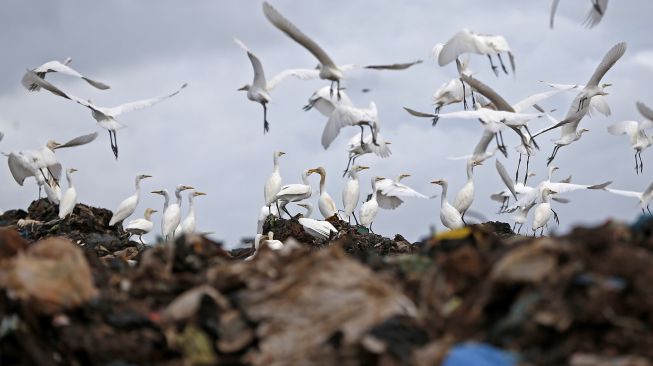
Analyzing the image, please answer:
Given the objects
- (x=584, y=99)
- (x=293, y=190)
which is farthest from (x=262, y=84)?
(x=584, y=99)

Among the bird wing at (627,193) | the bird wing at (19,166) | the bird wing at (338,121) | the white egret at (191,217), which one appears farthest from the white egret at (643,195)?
the bird wing at (19,166)

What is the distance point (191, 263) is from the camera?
6.72 metres

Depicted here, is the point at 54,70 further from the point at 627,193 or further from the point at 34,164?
the point at 627,193

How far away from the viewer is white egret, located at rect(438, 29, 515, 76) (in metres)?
14.6

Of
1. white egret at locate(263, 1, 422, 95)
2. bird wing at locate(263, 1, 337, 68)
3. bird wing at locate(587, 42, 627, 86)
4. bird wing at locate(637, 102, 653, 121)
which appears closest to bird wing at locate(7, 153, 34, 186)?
white egret at locate(263, 1, 422, 95)

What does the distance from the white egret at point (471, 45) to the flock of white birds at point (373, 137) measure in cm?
1

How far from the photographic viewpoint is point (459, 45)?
14773 mm

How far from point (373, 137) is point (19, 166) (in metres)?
8.40

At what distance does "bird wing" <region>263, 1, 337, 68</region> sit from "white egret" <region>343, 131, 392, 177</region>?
4.88m

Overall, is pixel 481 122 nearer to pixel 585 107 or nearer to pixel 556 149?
pixel 585 107

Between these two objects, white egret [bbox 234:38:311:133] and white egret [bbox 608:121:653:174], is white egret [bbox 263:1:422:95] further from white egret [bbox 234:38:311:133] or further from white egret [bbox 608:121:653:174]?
white egret [bbox 608:121:653:174]

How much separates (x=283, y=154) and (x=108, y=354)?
16.7m

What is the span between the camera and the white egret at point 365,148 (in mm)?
18547

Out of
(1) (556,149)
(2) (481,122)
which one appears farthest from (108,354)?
(1) (556,149)
